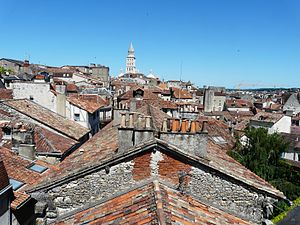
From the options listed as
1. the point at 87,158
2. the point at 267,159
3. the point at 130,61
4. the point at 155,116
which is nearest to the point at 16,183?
the point at 87,158

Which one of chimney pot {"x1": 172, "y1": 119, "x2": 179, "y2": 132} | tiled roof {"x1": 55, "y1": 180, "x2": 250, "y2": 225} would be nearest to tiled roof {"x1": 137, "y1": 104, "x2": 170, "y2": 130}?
chimney pot {"x1": 172, "y1": 119, "x2": 179, "y2": 132}

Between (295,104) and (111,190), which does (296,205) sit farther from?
(295,104)

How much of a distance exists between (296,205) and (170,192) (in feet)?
66.4

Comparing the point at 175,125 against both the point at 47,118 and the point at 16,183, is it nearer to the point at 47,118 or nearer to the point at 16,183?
the point at 16,183

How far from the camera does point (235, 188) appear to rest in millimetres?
10141

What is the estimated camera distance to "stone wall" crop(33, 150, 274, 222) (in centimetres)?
991

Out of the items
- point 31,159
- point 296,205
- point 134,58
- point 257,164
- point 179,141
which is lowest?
point 296,205

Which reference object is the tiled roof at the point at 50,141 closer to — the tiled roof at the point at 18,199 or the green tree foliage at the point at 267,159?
the tiled roof at the point at 18,199

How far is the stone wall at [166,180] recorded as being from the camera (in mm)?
9914

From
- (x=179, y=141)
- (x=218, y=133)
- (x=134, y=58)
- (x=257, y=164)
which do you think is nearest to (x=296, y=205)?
(x=257, y=164)

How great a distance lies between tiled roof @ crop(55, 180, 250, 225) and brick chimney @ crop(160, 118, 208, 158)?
1.37 m

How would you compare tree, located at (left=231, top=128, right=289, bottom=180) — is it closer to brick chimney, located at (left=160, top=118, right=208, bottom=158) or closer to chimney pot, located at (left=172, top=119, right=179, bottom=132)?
brick chimney, located at (left=160, top=118, right=208, bottom=158)

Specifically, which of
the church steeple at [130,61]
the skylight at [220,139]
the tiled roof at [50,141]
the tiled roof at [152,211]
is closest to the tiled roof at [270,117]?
the skylight at [220,139]

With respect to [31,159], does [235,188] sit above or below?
above
